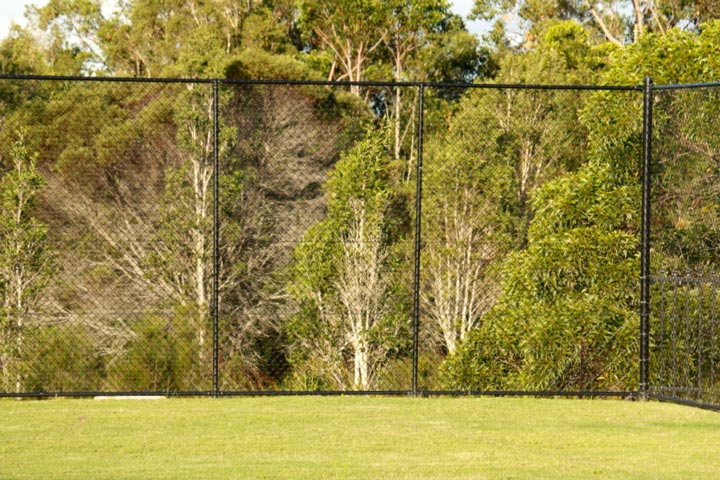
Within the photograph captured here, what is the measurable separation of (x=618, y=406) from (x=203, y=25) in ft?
81.7

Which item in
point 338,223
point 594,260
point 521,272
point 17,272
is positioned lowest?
point 17,272

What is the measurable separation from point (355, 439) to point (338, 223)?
25.6 ft

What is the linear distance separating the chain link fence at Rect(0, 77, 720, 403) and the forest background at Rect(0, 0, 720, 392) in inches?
1.6

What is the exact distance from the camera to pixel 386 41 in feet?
98.9

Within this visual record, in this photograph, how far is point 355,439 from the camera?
5289mm

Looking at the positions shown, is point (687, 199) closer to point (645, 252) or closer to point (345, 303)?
point (645, 252)

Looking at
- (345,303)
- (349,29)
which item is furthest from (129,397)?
(349,29)

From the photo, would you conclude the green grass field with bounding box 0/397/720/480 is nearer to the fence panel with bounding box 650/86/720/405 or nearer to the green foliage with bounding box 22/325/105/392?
the fence panel with bounding box 650/86/720/405

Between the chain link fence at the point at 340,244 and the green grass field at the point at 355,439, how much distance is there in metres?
0.65

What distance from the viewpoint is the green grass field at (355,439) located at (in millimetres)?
4527

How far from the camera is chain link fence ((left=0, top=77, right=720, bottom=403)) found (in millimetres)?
8461

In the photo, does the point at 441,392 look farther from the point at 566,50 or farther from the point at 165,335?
the point at 566,50

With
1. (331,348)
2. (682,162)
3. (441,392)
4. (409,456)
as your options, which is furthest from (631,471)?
(331,348)

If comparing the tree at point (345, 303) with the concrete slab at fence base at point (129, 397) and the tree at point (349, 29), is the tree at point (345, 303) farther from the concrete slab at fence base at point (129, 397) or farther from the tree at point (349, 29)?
the tree at point (349, 29)
